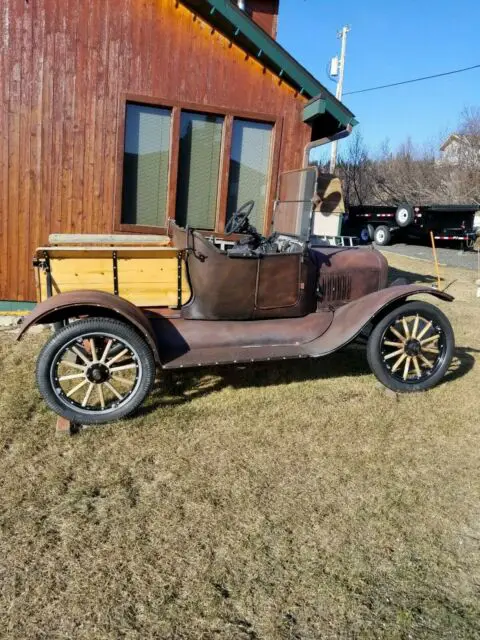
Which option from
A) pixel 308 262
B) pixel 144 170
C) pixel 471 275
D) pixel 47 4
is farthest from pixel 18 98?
pixel 471 275

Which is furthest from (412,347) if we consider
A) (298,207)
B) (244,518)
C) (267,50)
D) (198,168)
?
(267,50)

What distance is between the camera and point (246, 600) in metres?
2.29

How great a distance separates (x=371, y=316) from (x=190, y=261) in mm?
1571

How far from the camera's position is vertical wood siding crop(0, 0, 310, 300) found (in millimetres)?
6316

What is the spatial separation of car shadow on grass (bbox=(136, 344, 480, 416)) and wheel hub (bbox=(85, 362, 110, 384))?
1.44ft

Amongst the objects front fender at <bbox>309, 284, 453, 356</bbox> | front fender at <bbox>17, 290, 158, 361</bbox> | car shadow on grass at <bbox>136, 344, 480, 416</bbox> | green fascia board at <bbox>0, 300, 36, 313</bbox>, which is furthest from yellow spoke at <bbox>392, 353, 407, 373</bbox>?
green fascia board at <bbox>0, 300, 36, 313</bbox>

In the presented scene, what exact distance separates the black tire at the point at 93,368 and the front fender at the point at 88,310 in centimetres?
10

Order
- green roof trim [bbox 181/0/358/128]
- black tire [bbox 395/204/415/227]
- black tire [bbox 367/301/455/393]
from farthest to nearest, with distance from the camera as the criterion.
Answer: black tire [bbox 395/204/415/227]
green roof trim [bbox 181/0/358/128]
black tire [bbox 367/301/455/393]

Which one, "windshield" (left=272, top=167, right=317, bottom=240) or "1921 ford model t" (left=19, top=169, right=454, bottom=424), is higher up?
"windshield" (left=272, top=167, right=317, bottom=240)

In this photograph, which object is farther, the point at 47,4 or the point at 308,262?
the point at 47,4

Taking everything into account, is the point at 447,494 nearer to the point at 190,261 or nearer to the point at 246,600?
the point at 246,600

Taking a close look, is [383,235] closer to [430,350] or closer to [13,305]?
[13,305]

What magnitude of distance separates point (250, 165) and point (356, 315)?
3.58 m

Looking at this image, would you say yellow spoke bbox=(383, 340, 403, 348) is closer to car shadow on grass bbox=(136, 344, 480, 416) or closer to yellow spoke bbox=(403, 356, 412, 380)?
yellow spoke bbox=(403, 356, 412, 380)
